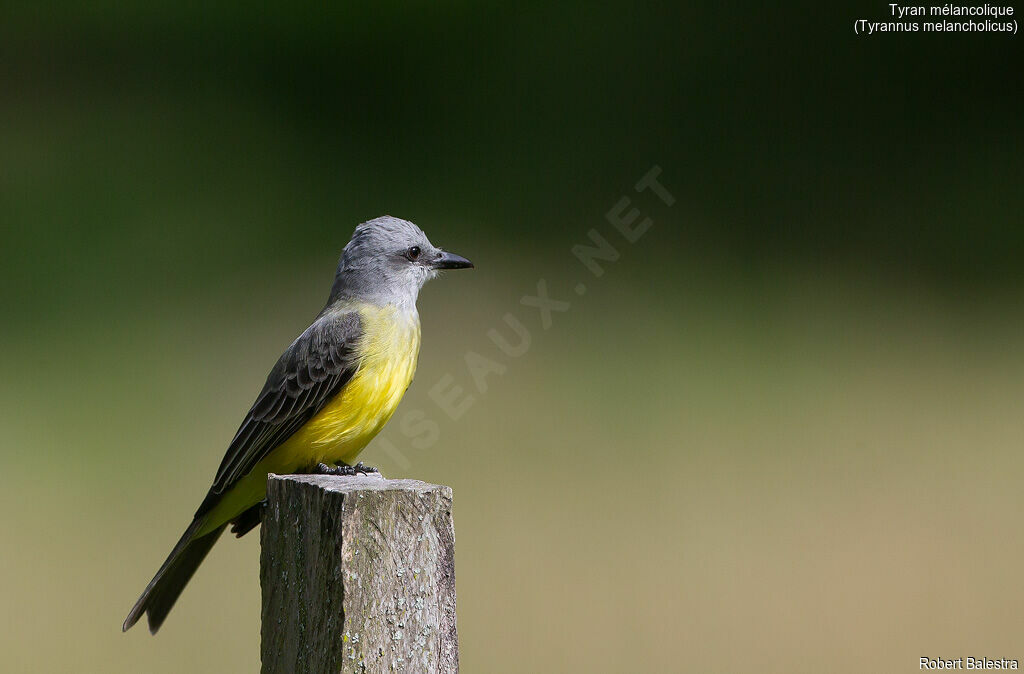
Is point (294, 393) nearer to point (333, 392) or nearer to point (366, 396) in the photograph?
point (333, 392)

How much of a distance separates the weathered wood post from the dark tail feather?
108cm

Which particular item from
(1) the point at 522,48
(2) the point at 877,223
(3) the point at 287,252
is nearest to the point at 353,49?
(1) the point at 522,48

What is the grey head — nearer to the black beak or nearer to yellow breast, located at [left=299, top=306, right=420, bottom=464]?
the black beak

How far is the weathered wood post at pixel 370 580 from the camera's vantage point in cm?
208

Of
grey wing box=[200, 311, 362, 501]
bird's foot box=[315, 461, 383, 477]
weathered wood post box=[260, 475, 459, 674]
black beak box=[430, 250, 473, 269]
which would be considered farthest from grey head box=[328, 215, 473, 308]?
weathered wood post box=[260, 475, 459, 674]

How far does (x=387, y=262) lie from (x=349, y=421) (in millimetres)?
705

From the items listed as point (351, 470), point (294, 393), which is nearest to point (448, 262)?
point (294, 393)

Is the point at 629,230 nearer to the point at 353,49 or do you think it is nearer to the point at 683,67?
the point at 683,67

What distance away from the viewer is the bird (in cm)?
361

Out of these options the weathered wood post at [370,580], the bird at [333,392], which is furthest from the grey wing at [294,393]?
the weathered wood post at [370,580]

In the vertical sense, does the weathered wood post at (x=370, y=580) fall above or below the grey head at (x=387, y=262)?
below

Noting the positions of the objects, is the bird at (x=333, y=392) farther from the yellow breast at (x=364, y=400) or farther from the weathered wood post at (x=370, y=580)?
the weathered wood post at (x=370, y=580)

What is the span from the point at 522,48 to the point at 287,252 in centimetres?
360

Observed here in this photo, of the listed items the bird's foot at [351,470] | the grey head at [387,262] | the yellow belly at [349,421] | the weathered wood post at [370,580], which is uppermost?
the grey head at [387,262]
